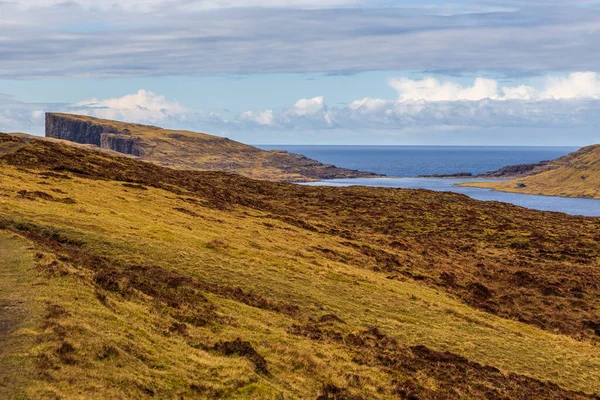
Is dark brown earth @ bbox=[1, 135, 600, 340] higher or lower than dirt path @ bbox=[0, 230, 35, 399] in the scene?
lower

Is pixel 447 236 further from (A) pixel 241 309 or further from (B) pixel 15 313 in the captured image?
(B) pixel 15 313

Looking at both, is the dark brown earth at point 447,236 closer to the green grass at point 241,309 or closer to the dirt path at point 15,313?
the green grass at point 241,309

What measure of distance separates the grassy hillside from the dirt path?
68 mm

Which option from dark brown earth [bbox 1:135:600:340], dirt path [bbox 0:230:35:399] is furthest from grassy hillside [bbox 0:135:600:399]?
dark brown earth [bbox 1:135:600:340]

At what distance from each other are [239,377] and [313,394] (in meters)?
2.91

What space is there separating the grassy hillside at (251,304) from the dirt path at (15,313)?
0.22ft

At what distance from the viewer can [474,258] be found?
75812 mm

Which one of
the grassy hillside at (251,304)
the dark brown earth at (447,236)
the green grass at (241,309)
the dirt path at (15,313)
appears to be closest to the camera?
the dirt path at (15,313)

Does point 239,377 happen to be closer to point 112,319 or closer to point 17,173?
point 112,319

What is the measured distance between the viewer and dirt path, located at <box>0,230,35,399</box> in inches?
614

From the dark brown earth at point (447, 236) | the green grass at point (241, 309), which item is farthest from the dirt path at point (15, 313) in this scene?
the dark brown earth at point (447, 236)

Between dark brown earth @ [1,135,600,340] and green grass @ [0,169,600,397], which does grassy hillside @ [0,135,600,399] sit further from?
dark brown earth @ [1,135,600,340]

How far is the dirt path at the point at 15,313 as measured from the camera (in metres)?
15.6

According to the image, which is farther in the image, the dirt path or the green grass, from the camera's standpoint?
the green grass
